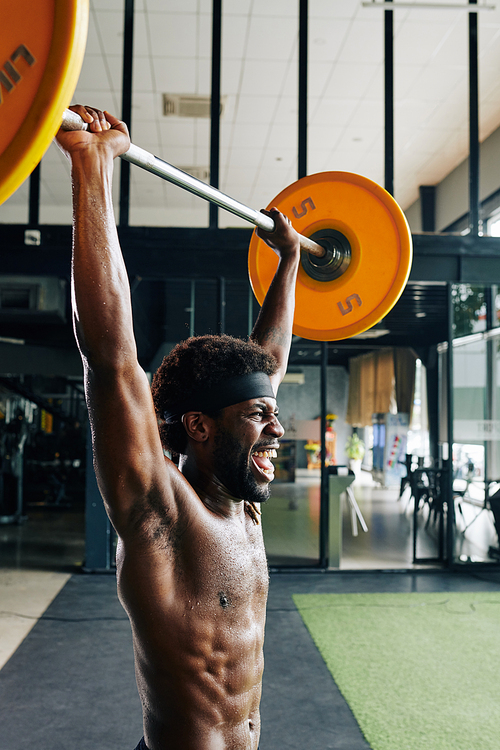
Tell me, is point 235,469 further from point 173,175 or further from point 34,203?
point 34,203

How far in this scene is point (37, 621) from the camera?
400 cm

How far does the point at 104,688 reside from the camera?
307 cm

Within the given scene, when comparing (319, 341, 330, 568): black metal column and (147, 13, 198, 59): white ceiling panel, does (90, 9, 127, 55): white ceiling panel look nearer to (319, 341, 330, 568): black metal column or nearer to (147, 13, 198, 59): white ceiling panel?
(147, 13, 198, 59): white ceiling panel

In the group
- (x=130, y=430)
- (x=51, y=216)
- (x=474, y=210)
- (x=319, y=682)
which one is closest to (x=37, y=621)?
(x=319, y=682)

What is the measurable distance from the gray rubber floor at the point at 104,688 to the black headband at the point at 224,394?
206 centimetres

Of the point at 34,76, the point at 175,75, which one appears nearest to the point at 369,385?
the point at 175,75

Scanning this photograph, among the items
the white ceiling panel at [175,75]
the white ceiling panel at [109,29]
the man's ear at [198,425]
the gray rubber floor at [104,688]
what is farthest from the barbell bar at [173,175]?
the white ceiling panel at [175,75]

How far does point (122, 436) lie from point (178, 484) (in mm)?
194

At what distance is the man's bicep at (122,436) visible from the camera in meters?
0.87

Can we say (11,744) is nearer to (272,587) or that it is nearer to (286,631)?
(286,631)

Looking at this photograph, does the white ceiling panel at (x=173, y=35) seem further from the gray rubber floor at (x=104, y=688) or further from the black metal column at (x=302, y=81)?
the gray rubber floor at (x=104, y=688)

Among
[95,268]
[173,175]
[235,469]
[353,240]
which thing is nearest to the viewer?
[95,268]

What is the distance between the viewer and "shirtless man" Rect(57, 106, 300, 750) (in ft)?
2.81

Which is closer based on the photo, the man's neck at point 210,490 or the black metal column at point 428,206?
the man's neck at point 210,490
